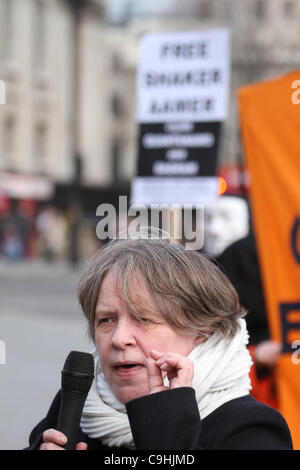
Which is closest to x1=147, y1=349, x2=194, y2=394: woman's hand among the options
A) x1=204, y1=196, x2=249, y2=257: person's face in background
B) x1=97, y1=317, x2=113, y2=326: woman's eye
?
x1=97, y1=317, x2=113, y2=326: woman's eye

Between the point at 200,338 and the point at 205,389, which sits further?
the point at 200,338

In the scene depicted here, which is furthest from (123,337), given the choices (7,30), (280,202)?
(7,30)

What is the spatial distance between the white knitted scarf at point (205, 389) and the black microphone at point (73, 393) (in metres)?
0.16

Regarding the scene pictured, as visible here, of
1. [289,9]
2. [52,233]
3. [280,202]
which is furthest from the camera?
[289,9]

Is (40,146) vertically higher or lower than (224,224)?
higher

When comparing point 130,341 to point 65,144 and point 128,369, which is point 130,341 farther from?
point 65,144

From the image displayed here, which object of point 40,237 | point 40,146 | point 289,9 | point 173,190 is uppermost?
point 289,9

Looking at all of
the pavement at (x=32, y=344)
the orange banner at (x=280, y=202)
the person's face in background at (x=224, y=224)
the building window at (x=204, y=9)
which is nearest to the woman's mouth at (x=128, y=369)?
the pavement at (x=32, y=344)

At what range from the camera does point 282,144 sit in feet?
13.0

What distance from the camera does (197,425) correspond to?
72.0 inches

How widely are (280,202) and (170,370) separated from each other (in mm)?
2159

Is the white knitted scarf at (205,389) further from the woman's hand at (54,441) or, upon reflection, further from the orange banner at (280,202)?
the orange banner at (280,202)

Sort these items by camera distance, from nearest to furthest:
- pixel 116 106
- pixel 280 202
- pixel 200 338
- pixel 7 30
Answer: pixel 200 338 < pixel 280 202 < pixel 7 30 < pixel 116 106

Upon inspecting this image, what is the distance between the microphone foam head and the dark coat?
10cm
